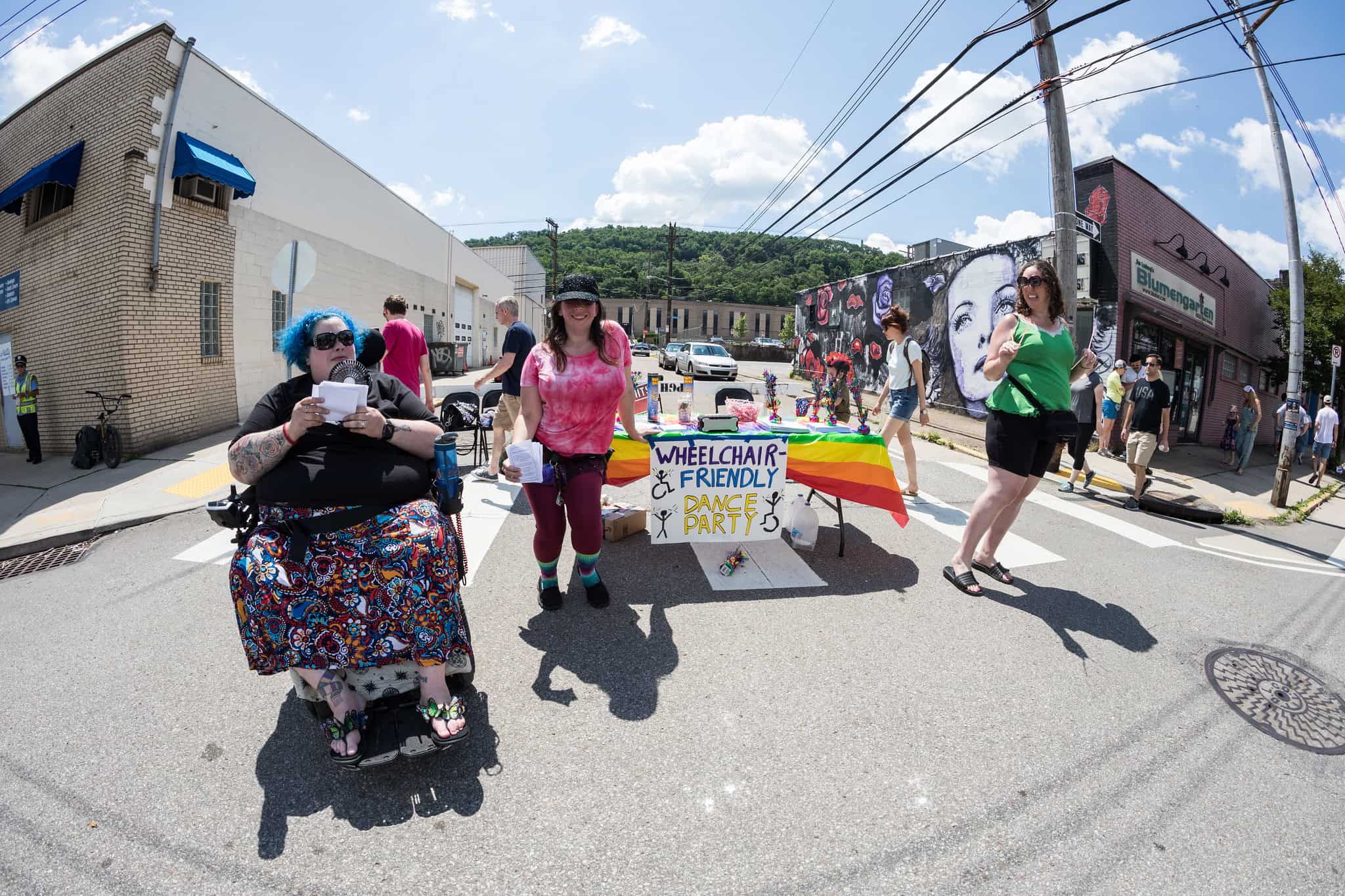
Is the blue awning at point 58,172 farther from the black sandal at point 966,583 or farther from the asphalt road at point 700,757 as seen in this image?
the black sandal at point 966,583

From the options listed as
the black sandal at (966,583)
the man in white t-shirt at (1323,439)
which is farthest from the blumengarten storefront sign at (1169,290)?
the black sandal at (966,583)

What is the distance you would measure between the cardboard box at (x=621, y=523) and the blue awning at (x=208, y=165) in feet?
27.0

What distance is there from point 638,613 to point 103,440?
8279 millimetres

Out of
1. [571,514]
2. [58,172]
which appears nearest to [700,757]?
[571,514]

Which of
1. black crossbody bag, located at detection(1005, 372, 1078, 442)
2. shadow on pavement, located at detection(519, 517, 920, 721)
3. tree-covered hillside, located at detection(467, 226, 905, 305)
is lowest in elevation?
shadow on pavement, located at detection(519, 517, 920, 721)

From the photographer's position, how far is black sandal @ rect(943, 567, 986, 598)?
3891 mm

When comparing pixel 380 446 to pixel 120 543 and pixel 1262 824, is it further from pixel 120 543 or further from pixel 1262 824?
pixel 120 543

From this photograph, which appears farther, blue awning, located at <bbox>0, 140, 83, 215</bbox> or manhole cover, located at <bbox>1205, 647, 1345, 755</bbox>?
blue awning, located at <bbox>0, 140, 83, 215</bbox>

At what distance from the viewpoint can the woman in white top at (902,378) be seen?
18.7ft

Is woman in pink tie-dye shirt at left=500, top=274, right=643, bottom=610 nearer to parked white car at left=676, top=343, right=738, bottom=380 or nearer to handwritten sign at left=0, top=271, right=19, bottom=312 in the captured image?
handwritten sign at left=0, top=271, right=19, bottom=312

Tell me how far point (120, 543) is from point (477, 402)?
3.57 meters

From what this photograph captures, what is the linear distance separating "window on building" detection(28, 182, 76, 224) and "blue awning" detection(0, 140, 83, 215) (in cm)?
29

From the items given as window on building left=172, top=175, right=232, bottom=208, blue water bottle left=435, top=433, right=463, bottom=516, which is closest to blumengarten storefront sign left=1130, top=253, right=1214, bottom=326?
blue water bottle left=435, top=433, right=463, bottom=516

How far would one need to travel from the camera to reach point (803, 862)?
6.07 ft
